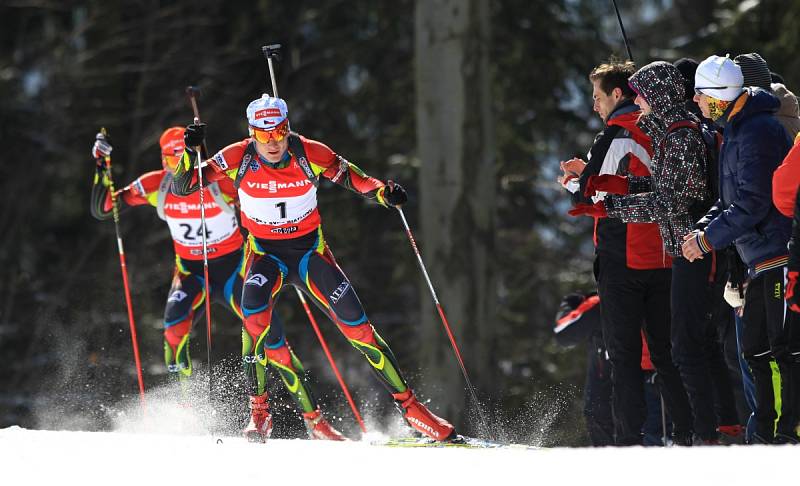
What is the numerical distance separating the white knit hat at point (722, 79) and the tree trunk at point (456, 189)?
6404 millimetres

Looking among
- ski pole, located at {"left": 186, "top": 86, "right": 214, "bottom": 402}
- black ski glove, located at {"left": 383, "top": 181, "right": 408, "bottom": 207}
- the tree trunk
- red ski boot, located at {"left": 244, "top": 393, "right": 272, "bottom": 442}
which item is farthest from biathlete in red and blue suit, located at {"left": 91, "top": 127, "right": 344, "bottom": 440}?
the tree trunk

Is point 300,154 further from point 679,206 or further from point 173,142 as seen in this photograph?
point 679,206

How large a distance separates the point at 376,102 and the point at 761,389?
11.6 m

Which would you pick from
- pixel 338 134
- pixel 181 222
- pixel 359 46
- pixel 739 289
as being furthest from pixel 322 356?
pixel 739 289

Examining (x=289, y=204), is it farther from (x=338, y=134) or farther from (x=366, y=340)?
(x=338, y=134)

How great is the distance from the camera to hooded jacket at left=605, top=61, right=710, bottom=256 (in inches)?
232

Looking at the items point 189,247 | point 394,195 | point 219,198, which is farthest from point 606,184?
point 189,247

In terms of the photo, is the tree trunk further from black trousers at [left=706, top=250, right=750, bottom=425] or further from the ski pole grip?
black trousers at [left=706, top=250, right=750, bottom=425]

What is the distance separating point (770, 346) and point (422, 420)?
2377 millimetres

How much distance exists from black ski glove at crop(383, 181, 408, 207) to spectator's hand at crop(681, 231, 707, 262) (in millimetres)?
1933

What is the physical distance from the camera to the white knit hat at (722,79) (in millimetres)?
5605

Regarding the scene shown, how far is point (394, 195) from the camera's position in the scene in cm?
706

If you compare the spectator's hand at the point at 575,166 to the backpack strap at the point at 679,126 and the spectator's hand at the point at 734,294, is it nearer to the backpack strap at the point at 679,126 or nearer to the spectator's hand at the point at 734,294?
the backpack strap at the point at 679,126

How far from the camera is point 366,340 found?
7.24 meters
